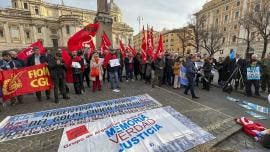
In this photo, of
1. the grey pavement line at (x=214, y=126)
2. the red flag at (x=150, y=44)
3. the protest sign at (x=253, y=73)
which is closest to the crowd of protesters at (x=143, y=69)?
the protest sign at (x=253, y=73)

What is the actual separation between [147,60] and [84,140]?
23.1 ft

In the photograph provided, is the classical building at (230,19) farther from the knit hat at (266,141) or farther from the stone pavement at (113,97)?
the knit hat at (266,141)

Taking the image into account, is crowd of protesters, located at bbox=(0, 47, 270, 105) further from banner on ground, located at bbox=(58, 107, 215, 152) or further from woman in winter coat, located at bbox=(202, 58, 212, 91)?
banner on ground, located at bbox=(58, 107, 215, 152)

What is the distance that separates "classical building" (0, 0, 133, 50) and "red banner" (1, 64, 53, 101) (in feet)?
213

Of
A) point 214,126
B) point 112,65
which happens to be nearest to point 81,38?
point 112,65

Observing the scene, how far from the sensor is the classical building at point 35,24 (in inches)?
2499

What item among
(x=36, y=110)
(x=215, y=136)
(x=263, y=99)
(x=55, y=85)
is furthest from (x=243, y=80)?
(x=36, y=110)

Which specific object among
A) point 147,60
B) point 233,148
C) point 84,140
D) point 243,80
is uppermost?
point 147,60

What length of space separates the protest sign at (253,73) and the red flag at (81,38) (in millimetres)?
8307

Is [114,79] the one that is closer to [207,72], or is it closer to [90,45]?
[90,45]

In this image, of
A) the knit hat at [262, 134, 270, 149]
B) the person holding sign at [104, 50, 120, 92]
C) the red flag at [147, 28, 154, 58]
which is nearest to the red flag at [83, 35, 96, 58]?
the person holding sign at [104, 50, 120, 92]

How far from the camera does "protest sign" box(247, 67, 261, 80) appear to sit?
331 inches

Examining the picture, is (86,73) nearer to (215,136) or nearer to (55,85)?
(55,85)

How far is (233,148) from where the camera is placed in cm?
409
